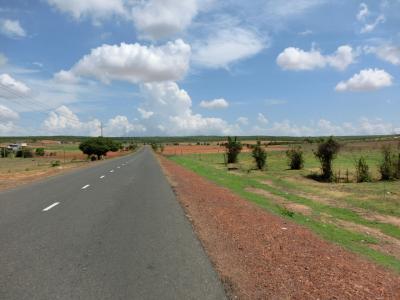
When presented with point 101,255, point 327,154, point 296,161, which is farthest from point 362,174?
point 101,255

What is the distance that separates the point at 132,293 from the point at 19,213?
825cm

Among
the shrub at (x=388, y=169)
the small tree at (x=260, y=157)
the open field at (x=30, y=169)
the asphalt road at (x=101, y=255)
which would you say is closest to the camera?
the asphalt road at (x=101, y=255)

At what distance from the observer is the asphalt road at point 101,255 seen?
568 centimetres

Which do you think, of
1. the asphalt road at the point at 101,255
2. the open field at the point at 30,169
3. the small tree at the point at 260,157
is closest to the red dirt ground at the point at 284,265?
the asphalt road at the point at 101,255

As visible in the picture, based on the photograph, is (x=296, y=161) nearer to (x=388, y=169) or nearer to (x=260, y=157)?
(x=260, y=157)

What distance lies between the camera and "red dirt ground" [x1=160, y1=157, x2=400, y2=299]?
229 inches

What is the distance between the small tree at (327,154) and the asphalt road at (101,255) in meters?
20.1

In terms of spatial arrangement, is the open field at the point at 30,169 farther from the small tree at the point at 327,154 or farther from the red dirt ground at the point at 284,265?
the small tree at the point at 327,154

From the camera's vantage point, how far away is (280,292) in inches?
226

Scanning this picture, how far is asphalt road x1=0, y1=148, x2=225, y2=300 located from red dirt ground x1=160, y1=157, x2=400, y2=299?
0.38 meters

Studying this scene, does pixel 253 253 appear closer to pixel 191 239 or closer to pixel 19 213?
pixel 191 239

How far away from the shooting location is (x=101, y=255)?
24.7 ft

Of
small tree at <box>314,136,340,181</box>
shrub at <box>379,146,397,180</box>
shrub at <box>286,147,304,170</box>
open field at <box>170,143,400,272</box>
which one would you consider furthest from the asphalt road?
shrub at <box>286,147,304,170</box>

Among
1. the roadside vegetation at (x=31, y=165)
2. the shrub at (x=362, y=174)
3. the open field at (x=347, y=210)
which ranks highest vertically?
the shrub at (x=362, y=174)
